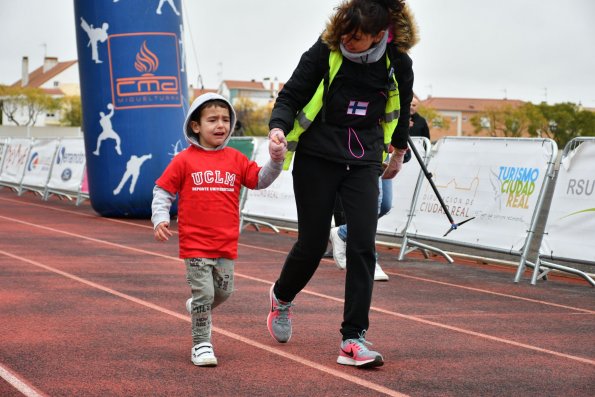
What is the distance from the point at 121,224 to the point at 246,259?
17.2 feet

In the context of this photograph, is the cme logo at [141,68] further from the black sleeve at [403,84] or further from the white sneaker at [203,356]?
the white sneaker at [203,356]

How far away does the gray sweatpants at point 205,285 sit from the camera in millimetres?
5727

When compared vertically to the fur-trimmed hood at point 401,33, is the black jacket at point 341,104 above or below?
below

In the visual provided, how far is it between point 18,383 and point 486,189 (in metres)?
7.29

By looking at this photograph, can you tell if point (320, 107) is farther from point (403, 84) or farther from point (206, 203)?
point (206, 203)

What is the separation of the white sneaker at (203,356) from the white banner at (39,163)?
1887cm

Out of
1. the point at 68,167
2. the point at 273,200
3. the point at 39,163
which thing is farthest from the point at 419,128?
the point at 39,163

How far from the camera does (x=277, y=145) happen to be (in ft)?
18.1

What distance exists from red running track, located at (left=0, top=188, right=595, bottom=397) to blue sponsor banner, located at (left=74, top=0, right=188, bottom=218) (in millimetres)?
5470

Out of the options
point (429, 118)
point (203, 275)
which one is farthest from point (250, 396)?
point (429, 118)

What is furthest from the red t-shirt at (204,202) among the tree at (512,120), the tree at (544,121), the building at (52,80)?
the building at (52,80)

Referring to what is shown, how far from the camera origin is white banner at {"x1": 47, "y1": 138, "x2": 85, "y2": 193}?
2242 centimetres

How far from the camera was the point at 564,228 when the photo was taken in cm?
1041

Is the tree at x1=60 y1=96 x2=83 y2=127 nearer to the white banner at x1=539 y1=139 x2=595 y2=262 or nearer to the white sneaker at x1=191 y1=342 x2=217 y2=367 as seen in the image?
the white banner at x1=539 y1=139 x2=595 y2=262
